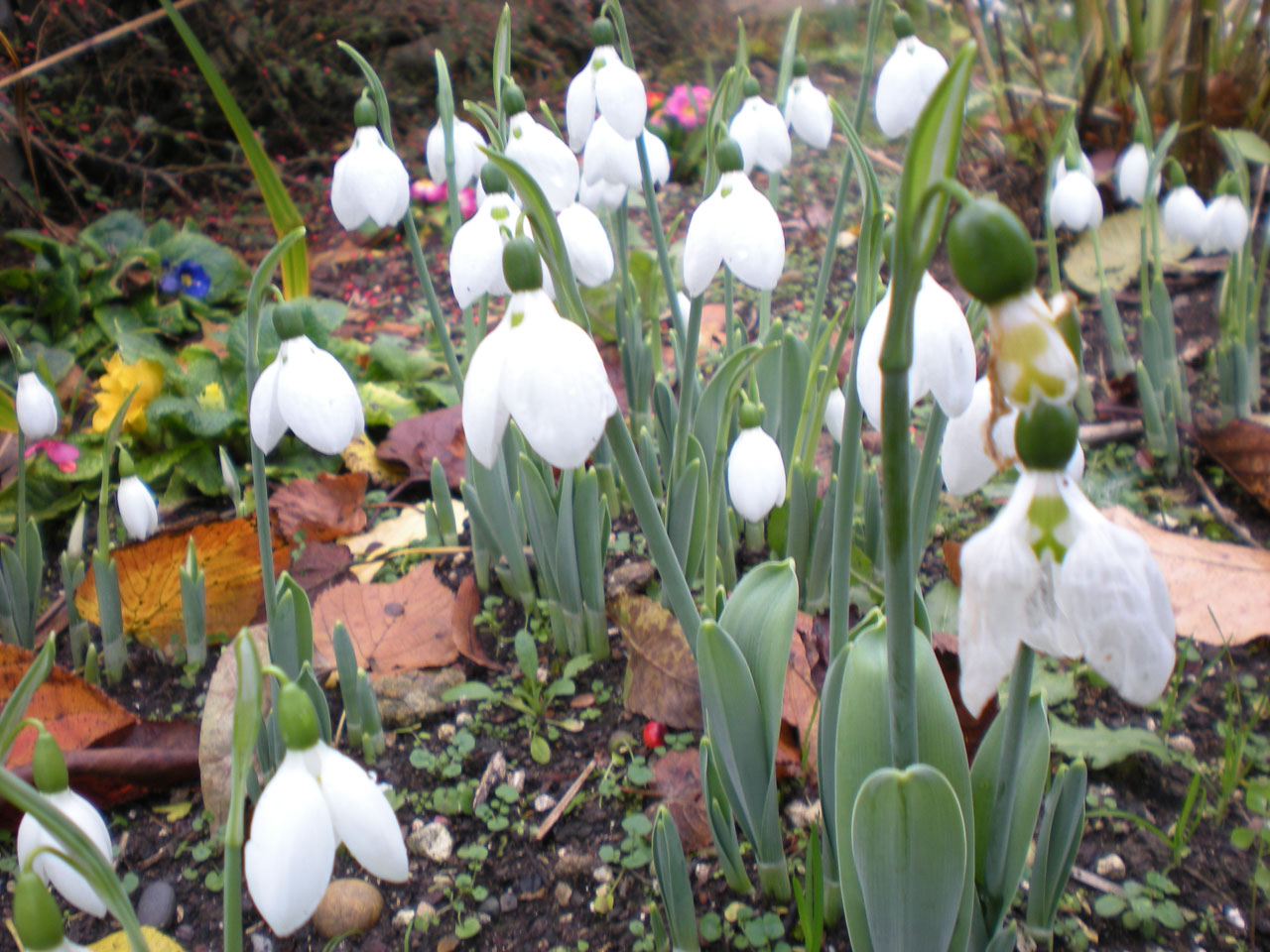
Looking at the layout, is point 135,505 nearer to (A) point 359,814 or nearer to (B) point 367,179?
(B) point 367,179

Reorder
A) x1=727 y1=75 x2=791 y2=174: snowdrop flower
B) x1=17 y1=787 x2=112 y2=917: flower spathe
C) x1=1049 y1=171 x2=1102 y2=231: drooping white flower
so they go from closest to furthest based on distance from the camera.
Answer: x1=17 y1=787 x2=112 y2=917: flower spathe, x1=727 y1=75 x2=791 y2=174: snowdrop flower, x1=1049 y1=171 x2=1102 y2=231: drooping white flower

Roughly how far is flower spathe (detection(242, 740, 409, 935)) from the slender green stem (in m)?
0.30

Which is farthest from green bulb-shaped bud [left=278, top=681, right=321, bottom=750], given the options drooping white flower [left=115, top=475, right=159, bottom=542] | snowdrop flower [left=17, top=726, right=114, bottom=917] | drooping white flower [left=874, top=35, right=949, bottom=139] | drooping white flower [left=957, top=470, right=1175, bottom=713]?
drooping white flower [left=874, top=35, right=949, bottom=139]

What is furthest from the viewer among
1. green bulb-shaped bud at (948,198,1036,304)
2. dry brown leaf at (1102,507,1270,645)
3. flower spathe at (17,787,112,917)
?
dry brown leaf at (1102,507,1270,645)

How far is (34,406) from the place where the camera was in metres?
1.52

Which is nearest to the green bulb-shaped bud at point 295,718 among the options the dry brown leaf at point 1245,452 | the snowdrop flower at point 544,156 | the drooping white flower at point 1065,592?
the drooping white flower at point 1065,592

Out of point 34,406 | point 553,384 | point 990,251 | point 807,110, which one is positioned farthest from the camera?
point 807,110

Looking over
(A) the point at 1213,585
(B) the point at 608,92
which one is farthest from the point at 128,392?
(A) the point at 1213,585

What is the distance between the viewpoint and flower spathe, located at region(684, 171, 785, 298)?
1.06 meters

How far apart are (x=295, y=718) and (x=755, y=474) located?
29.2 inches

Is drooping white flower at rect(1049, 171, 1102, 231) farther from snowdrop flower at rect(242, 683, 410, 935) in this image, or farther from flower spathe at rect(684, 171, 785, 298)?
snowdrop flower at rect(242, 683, 410, 935)

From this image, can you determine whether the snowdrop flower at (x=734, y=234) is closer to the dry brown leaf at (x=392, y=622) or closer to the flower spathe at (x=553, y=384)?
A: the flower spathe at (x=553, y=384)

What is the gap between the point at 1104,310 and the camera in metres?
2.31

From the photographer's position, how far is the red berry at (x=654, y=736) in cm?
134
